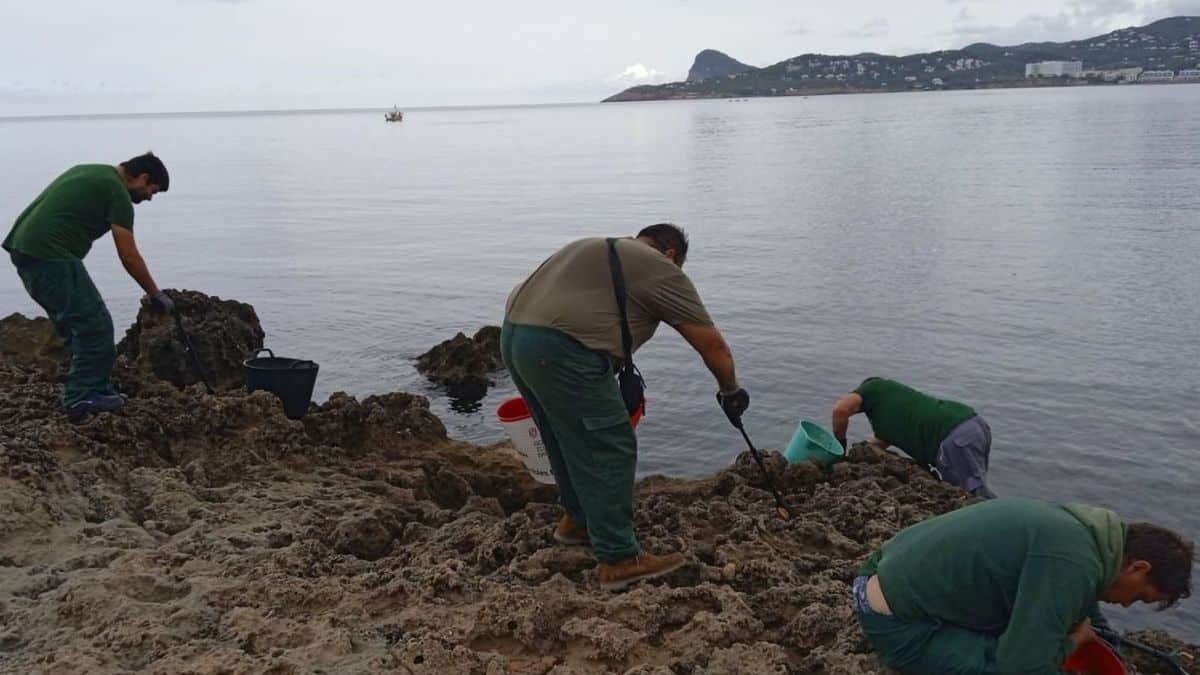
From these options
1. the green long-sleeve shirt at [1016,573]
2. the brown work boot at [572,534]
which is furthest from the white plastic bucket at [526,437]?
the green long-sleeve shirt at [1016,573]

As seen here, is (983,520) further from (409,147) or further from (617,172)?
(409,147)

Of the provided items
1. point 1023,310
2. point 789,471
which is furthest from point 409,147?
point 789,471

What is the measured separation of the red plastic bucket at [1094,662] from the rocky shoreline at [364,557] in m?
0.78

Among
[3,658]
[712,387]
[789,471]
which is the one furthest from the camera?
[712,387]

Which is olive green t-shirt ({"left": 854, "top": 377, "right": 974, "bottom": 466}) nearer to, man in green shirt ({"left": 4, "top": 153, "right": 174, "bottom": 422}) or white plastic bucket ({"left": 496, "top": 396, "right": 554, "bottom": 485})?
white plastic bucket ({"left": 496, "top": 396, "right": 554, "bottom": 485})

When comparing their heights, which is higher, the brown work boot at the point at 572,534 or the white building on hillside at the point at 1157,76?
the brown work boot at the point at 572,534

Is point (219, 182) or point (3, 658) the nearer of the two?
point (3, 658)

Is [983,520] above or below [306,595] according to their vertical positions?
above

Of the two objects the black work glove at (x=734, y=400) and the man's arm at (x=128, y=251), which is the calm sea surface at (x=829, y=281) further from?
the man's arm at (x=128, y=251)

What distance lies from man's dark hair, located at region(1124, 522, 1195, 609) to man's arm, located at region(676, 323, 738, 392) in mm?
1967

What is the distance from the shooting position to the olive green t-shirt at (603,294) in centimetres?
491

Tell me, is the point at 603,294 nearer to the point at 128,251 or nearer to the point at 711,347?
the point at 711,347

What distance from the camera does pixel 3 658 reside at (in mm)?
4477

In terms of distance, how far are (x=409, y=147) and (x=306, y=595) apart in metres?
76.2
